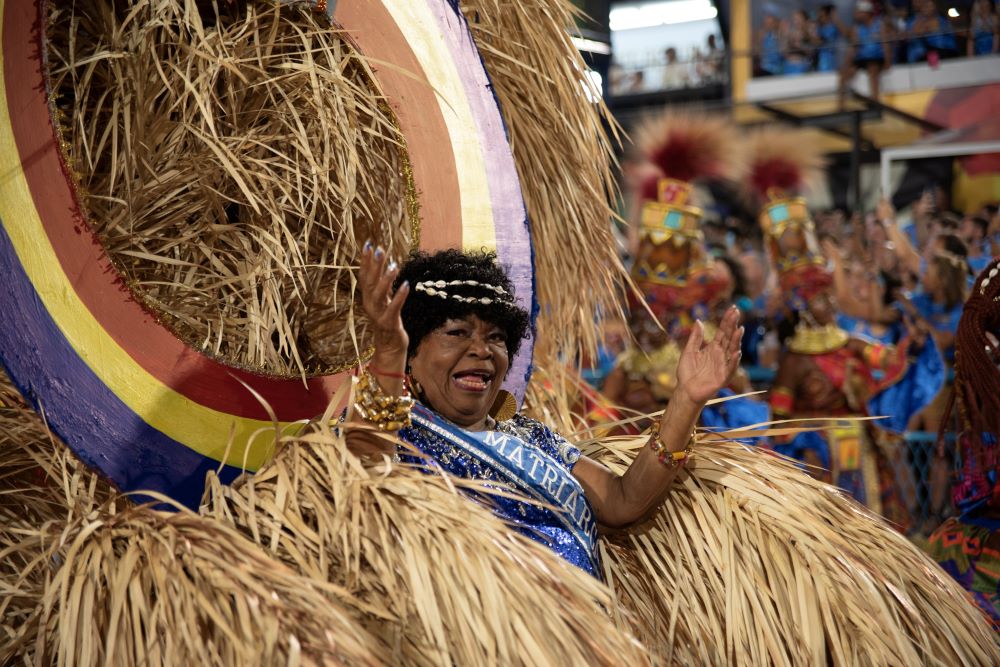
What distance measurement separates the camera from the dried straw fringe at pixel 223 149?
1914 mm

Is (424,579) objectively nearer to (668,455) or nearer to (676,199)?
(668,455)

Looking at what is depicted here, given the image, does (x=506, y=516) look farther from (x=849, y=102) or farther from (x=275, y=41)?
(x=849, y=102)

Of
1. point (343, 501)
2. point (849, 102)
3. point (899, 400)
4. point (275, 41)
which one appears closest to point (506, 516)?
point (343, 501)

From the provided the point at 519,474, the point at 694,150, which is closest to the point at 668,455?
the point at 519,474

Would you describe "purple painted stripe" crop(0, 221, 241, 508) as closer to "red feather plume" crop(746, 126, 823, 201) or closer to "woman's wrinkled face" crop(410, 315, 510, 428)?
"woman's wrinkled face" crop(410, 315, 510, 428)

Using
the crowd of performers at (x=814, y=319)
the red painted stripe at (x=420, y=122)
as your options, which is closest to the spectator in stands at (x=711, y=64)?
the crowd of performers at (x=814, y=319)

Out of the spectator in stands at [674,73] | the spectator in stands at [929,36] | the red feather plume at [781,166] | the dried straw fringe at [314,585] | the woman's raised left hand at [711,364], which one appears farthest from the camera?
the spectator in stands at [674,73]

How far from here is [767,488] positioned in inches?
76.5

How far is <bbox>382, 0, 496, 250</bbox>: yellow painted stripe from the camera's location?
2051mm

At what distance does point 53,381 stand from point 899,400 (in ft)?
14.3

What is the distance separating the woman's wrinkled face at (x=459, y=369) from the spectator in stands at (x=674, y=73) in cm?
874

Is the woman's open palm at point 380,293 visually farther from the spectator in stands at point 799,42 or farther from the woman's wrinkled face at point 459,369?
the spectator in stands at point 799,42

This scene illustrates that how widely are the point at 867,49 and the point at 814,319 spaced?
415 centimetres

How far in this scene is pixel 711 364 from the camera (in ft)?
6.18
